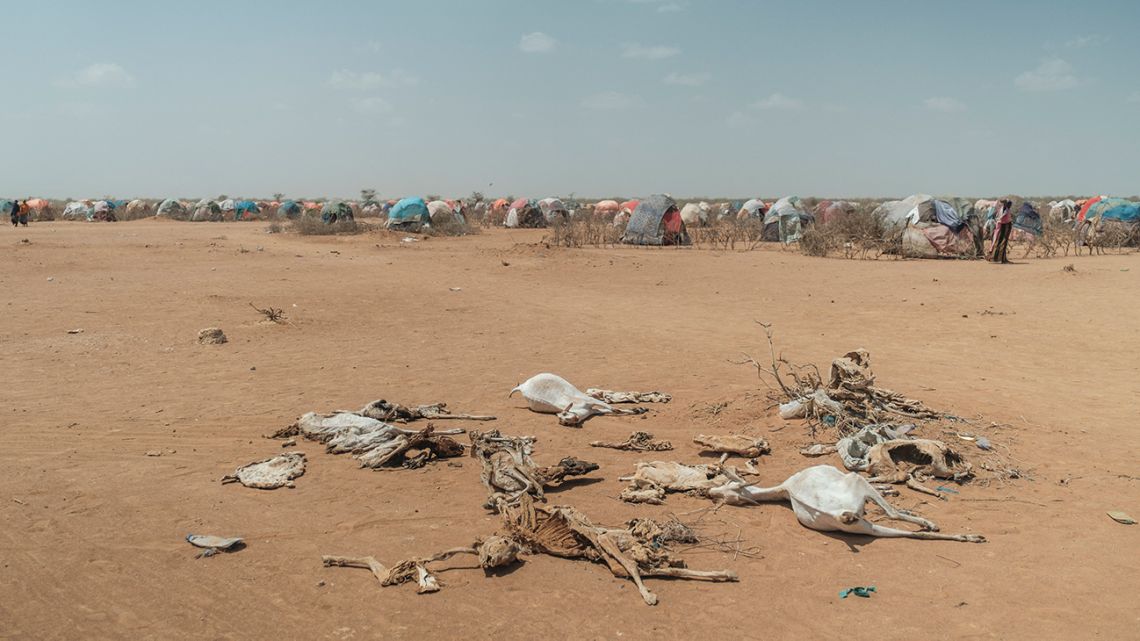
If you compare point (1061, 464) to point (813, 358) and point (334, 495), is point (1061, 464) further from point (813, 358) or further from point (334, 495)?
point (334, 495)

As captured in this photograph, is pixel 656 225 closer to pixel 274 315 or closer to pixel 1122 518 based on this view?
pixel 274 315

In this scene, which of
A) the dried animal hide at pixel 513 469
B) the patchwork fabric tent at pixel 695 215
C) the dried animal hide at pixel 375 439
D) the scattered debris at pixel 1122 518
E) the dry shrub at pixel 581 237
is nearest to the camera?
the scattered debris at pixel 1122 518

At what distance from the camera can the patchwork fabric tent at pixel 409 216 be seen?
1265 inches

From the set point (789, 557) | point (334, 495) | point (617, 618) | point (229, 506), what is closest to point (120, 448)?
point (229, 506)

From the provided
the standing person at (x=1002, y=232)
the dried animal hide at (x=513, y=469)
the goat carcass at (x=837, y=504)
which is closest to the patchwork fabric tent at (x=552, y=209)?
the standing person at (x=1002, y=232)

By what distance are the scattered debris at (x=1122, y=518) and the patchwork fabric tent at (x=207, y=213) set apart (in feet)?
167

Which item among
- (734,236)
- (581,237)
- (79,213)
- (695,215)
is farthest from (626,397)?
(79,213)

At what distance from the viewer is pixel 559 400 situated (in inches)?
284

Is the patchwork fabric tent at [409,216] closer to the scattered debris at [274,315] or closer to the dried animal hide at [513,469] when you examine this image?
the scattered debris at [274,315]

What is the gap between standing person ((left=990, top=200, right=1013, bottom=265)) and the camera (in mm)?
19656

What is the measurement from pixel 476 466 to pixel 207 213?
159 feet

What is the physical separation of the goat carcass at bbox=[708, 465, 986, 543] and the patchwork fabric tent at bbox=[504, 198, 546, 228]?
Result: 34669 mm

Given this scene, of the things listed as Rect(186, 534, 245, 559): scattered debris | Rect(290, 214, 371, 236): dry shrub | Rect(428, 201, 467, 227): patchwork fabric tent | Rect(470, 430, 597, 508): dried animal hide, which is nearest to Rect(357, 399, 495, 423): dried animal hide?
Rect(470, 430, 597, 508): dried animal hide

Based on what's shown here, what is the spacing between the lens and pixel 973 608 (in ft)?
12.6
